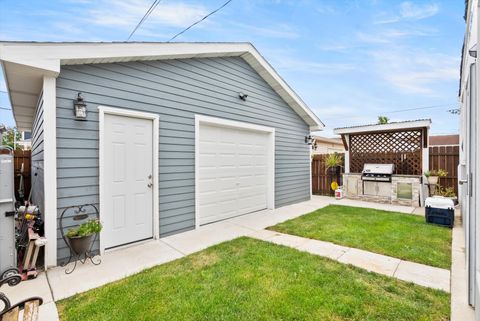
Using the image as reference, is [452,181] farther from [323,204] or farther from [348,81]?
[348,81]

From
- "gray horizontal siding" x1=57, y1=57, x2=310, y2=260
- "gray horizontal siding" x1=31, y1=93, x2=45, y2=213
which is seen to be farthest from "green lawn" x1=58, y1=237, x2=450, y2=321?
"gray horizontal siding" x1=31, y1=93, x2=45, y2=213

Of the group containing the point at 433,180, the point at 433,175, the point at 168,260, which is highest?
the point at 433,175

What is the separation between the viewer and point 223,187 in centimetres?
551

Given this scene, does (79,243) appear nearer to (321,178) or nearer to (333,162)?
(333,162)

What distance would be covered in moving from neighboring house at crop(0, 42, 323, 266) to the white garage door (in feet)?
0.08

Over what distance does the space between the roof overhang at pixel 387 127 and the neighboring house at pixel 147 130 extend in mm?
3274

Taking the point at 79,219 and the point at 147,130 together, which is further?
the point at 147,130

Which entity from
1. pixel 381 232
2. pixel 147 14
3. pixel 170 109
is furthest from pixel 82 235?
pixel 147 14

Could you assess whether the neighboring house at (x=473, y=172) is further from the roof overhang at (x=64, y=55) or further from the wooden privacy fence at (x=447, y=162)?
the wooden privacy fence at (x=447, y=162)

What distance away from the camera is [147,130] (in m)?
4.07

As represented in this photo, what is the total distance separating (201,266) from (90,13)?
7036 millimetres

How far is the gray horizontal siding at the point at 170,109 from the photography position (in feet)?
10.7

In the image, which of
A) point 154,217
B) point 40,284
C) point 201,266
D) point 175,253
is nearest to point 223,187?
point 154,217

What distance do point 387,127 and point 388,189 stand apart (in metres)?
1.97
